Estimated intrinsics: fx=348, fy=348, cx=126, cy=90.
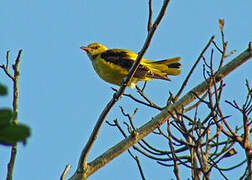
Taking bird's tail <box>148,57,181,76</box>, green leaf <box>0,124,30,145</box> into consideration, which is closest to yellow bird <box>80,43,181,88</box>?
bird's tail <box>148,57,181,76</box>

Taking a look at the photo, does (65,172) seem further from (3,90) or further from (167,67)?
(167,67)

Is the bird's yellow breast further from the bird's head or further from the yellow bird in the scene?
the bird's head

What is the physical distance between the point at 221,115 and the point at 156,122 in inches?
38.5

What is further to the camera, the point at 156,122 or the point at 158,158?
the point at 156,122

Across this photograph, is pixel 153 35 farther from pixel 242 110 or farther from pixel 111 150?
pixel 111 150

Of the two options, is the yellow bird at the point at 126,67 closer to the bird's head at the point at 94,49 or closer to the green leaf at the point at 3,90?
the bird's head at the point at 94,49

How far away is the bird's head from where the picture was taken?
6.91 m

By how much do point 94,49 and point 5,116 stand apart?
642 cm

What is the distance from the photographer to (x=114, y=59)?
19.4 ft

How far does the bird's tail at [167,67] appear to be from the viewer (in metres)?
5.94

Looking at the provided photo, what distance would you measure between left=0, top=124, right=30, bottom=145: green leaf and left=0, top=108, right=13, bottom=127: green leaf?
0.05 ft

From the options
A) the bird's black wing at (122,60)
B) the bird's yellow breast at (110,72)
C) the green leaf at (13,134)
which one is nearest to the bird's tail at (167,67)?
the bird's black wing at (122,60)

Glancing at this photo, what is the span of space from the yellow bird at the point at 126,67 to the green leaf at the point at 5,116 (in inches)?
188

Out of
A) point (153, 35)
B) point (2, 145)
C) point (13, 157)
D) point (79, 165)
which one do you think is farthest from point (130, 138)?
point (2, 145)
